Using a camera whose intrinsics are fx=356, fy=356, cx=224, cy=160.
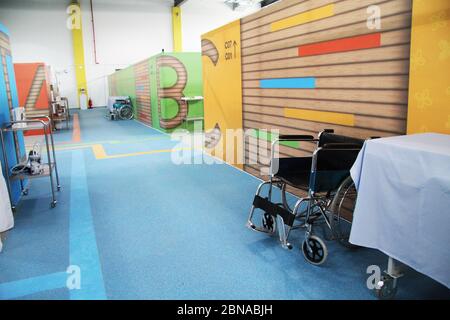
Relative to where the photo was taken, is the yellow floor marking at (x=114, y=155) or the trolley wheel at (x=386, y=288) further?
the yellow floor marking at (x=114, y=155)

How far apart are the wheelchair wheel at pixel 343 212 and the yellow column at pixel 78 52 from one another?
15715 millimetres

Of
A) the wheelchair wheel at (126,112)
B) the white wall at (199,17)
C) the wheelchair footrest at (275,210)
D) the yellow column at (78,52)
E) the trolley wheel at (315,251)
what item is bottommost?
the trolley wheel at (315,251)

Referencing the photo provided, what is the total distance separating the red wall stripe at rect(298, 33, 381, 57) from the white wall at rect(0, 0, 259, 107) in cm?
1406

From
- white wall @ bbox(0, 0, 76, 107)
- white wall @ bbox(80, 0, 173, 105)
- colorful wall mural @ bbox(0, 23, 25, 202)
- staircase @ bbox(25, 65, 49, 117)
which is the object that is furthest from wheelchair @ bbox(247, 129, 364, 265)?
white wall @ bbox(80, 0, 173, 105)

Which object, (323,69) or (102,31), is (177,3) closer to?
(102,31)

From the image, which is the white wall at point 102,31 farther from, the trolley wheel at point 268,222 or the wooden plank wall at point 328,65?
the trolley wheel at point 268,222

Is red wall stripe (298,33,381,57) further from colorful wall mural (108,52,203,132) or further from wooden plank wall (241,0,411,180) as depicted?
colorful wall mural (108,52,203,132)

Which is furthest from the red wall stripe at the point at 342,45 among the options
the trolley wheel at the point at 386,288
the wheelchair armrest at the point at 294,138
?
the trolley wheel at the point at 386,288

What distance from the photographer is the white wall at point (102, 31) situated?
49.4 ft

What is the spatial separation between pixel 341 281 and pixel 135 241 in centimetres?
162

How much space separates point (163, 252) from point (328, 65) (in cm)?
224
